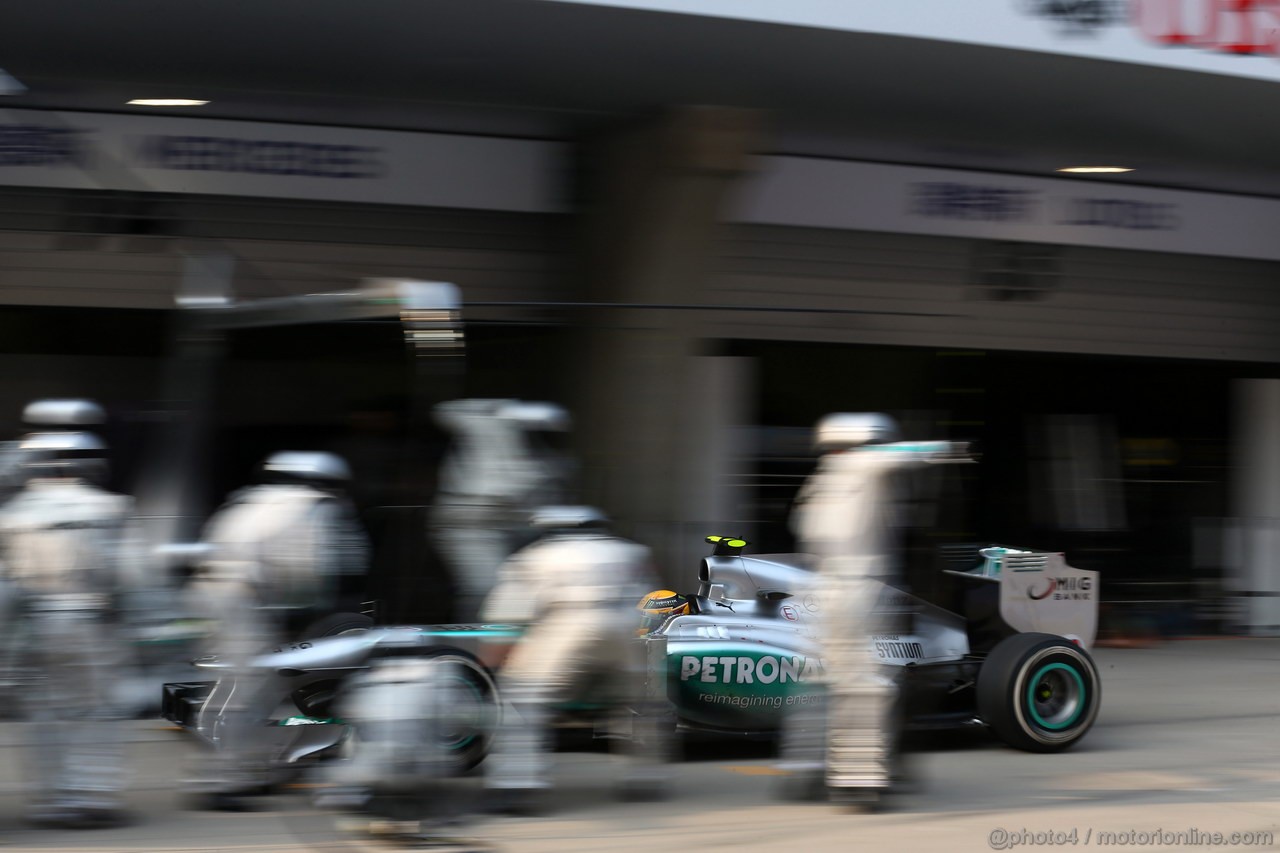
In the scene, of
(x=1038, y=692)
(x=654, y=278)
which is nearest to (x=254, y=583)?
(x=1038, y=692)

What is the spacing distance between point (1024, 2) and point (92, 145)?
6.62 m

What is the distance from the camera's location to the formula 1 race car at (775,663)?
19.7 feet

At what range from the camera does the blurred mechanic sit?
18.0ft

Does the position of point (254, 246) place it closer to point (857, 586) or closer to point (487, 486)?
point (487, 486)

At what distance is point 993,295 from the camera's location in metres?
12.9

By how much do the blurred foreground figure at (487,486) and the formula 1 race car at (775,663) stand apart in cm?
34

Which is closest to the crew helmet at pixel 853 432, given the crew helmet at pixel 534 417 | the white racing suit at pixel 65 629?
the crew helmet at pixel 534 417

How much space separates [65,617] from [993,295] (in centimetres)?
959

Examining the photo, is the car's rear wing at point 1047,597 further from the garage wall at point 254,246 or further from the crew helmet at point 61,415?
the garage wall at point 254,246

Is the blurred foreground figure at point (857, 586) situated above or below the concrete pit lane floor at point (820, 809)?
above

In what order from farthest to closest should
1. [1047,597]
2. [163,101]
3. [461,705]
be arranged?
1. [163,101]
2. [1047,597]
3. [461,705]

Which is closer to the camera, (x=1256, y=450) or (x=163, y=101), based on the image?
(x=163, y=101)

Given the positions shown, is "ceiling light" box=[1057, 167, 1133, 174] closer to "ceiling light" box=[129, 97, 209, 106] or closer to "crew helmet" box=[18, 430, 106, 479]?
"ceiling light" box=[129, 97, 209, 106]

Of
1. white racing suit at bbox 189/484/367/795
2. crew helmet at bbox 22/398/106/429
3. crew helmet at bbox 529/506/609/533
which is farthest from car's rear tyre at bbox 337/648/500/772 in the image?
crew helmet at bbox 22/398/106/429
